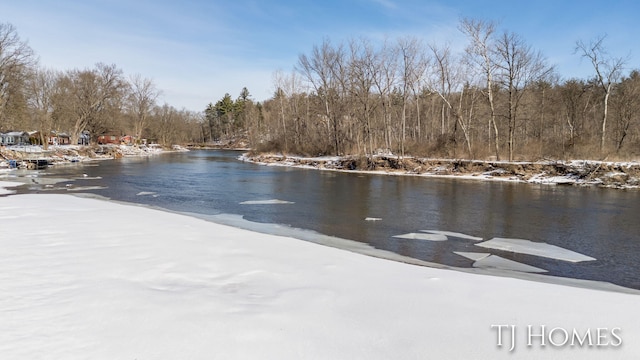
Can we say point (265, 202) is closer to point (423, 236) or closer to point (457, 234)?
point (423, 236)

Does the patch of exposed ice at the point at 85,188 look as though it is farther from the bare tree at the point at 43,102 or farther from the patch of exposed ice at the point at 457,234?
the bare tree at the point at 43,102

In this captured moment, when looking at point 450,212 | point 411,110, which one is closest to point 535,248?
point 450,212

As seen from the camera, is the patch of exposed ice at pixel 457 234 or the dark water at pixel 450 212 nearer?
the dark water at pixel 450 212

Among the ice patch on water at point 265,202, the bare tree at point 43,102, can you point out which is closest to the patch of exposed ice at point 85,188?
the ice patch on water at point 265,202

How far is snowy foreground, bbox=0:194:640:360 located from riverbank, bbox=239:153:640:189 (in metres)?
24.8

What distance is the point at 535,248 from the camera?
965 cm

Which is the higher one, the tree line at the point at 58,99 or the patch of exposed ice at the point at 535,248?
the tree line at the point at 58,99

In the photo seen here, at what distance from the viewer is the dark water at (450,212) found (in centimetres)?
913

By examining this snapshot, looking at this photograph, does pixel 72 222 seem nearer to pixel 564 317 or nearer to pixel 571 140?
pixel 564 317

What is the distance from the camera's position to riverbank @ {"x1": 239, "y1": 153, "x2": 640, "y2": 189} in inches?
1003

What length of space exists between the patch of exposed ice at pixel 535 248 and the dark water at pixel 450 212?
350 mm

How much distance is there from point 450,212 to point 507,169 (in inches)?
721

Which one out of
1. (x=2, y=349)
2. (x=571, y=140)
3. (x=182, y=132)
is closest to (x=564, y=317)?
(x=2, y=349)

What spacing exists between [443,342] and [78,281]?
189 inches
